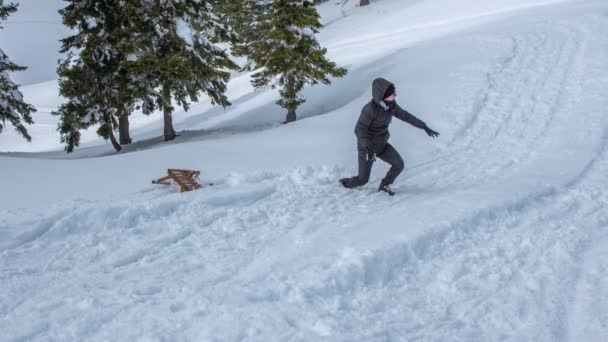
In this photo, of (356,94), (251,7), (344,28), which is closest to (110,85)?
(356,94)

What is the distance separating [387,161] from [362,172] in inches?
18.4

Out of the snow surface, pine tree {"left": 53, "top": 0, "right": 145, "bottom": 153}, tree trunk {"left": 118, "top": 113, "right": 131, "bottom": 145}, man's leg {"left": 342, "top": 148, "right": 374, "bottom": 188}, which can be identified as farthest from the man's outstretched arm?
tree trunk {"left": 118, "top": 113, "right": 131, "bottom": 145}

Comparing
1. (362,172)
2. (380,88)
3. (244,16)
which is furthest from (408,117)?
(244,16)

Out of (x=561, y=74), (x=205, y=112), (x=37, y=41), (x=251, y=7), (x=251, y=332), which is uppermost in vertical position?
(x=37, y=41)

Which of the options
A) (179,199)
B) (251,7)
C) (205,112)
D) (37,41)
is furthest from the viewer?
(37,41)

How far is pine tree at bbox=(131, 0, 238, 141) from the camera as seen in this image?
44.1ft

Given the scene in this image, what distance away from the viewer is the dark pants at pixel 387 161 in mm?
7176

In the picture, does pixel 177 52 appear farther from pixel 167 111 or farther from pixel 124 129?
pixel 124 129

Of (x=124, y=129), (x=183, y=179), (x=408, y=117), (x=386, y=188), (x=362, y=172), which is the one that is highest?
(x=124, y=129)

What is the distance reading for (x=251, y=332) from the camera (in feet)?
12.7

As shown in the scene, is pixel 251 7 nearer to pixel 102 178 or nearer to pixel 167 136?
pixel 167 136

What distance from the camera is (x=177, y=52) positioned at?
48.1 feet

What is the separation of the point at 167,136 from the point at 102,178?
841 centimetres

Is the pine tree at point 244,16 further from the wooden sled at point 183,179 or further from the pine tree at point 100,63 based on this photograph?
the wooden sled at point 183,179
